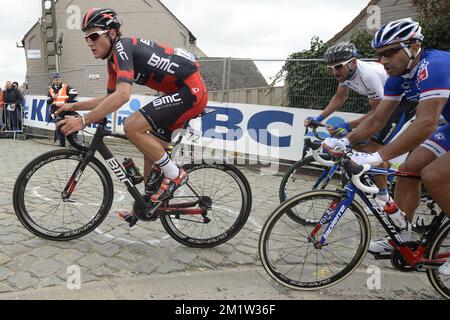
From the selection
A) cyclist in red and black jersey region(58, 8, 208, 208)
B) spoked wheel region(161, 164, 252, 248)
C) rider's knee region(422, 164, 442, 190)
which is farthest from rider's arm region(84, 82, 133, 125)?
rider's knee region(422, 164, 442, 190)

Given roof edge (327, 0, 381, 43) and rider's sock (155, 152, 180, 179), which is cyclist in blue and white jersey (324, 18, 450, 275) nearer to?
rider's sock (155, 152, 180, 179)

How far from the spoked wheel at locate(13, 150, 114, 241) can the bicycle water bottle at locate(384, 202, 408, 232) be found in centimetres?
252

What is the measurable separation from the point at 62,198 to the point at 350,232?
2.70 m

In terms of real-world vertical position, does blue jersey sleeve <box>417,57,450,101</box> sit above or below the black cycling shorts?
above

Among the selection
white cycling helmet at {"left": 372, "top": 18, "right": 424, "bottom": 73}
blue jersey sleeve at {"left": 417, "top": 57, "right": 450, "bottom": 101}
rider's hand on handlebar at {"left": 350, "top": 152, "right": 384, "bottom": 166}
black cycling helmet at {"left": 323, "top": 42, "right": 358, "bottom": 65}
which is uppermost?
black cycling helmet at {"left": 323, "top": 42, "right": 358, "bottom": 65}

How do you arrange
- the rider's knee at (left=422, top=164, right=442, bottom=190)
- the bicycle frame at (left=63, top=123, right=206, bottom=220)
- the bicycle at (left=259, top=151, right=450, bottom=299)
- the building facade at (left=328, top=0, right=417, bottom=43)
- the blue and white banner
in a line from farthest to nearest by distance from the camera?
the building facade at (left=328, top=0, right=417, bottom=43) → the blue and white banner → the bicycle frame at (left=63, top=123, right=206, bottom=220) → the bicycle at (left=259, top=151, right=450, bottom=299) → the rider's knee at (left=422, top=164, right=442, bottom=190)

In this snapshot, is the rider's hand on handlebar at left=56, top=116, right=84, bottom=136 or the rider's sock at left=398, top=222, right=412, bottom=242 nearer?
the rider's sock at left=398, top=222, right=412, bottom=242

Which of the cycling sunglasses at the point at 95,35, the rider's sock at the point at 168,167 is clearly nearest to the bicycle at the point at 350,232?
the rider's sock at the point at 168,167

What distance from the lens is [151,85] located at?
3434 mm

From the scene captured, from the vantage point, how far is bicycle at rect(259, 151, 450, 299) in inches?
107

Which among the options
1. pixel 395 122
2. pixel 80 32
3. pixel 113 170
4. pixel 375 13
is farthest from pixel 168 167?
pixel 80 32

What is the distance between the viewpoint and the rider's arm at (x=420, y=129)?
2484 millimetres
